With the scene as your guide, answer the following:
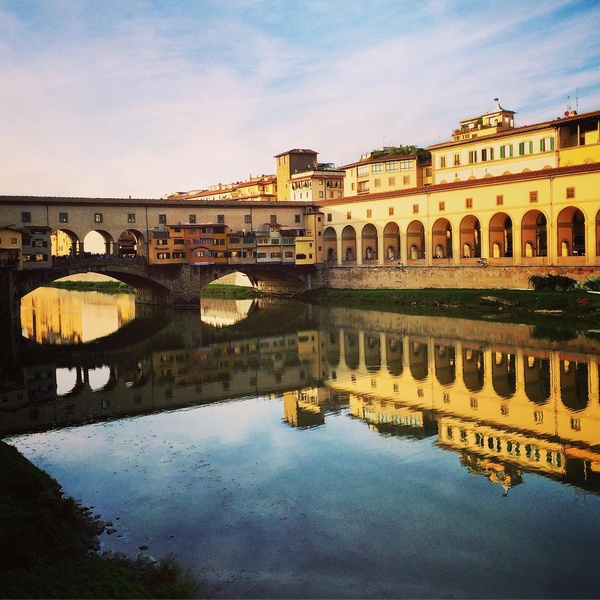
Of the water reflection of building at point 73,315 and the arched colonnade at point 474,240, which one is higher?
the arched colonnade at point 474,240

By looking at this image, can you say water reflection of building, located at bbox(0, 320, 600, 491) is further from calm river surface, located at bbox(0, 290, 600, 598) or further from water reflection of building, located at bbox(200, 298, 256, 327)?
water reflection of building, located at bbox(200, 298, 256, 327)

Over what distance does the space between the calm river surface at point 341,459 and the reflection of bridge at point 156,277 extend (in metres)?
14.5

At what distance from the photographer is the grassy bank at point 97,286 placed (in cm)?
7247

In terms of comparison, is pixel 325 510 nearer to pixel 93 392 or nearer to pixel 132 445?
pixel 132 445

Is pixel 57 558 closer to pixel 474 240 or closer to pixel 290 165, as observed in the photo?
pixel 474 240

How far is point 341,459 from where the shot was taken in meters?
14.1

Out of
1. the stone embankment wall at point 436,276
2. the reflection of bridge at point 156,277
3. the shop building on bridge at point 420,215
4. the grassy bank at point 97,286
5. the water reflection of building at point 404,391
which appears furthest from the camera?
the grassy bank at point 97,286

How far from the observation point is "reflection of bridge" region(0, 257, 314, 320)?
42.1 meters

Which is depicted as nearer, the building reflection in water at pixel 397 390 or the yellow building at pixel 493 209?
the building reflection in water at pixel 397 390

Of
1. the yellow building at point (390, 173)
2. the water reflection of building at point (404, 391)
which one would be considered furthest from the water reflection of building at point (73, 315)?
the yellow building at point (390, 173)

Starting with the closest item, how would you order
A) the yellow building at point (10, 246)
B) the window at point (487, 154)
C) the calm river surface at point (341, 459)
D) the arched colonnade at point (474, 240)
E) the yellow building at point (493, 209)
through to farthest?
1. the calm river surface at point (341, 459)
2. the yellow building at point (10, 246)
3. the yellow building at point (493, 209)
4. the arched colonnade at point (474, 240)
5. the window at point (487, 154)

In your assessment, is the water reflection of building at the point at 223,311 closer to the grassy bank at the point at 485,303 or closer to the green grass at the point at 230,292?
the green grass at the point at 230,292

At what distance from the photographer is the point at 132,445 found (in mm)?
15320

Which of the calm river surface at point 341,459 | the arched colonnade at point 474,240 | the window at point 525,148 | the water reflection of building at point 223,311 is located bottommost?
the calm river surface at point 341,459
